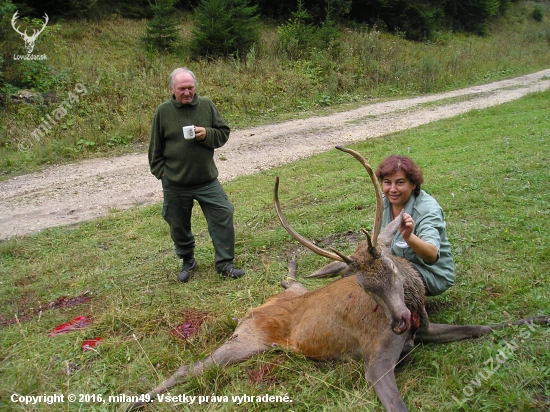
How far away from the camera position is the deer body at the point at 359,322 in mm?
3326

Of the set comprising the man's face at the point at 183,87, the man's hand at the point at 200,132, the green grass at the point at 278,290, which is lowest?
the green grass at the point at 278,290

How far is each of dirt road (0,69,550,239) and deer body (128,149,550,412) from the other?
17.8ft

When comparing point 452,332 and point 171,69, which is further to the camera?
point 171,69

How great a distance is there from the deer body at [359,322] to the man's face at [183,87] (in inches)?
85.3

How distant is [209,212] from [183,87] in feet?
4.83

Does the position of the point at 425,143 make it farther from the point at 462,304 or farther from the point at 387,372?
the point at 387,372

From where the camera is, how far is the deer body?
10.9 feet

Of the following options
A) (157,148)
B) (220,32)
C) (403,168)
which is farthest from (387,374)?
(220,32)

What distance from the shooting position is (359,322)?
379 centimetres

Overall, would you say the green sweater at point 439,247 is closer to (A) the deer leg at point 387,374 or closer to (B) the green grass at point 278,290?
(B) the green grass at point 278,290

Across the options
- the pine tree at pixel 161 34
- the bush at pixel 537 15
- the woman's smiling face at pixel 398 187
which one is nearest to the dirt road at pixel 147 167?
the woman's smiling face at pixel 398 187

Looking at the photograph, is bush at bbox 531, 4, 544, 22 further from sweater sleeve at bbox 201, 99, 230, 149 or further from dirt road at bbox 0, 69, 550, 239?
sweater sleeve at bbox 201, 99, 230, 149

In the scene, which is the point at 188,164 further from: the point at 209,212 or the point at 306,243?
the point at 306,243

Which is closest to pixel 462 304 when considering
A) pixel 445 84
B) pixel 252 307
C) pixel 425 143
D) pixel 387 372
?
pixel 387 372
